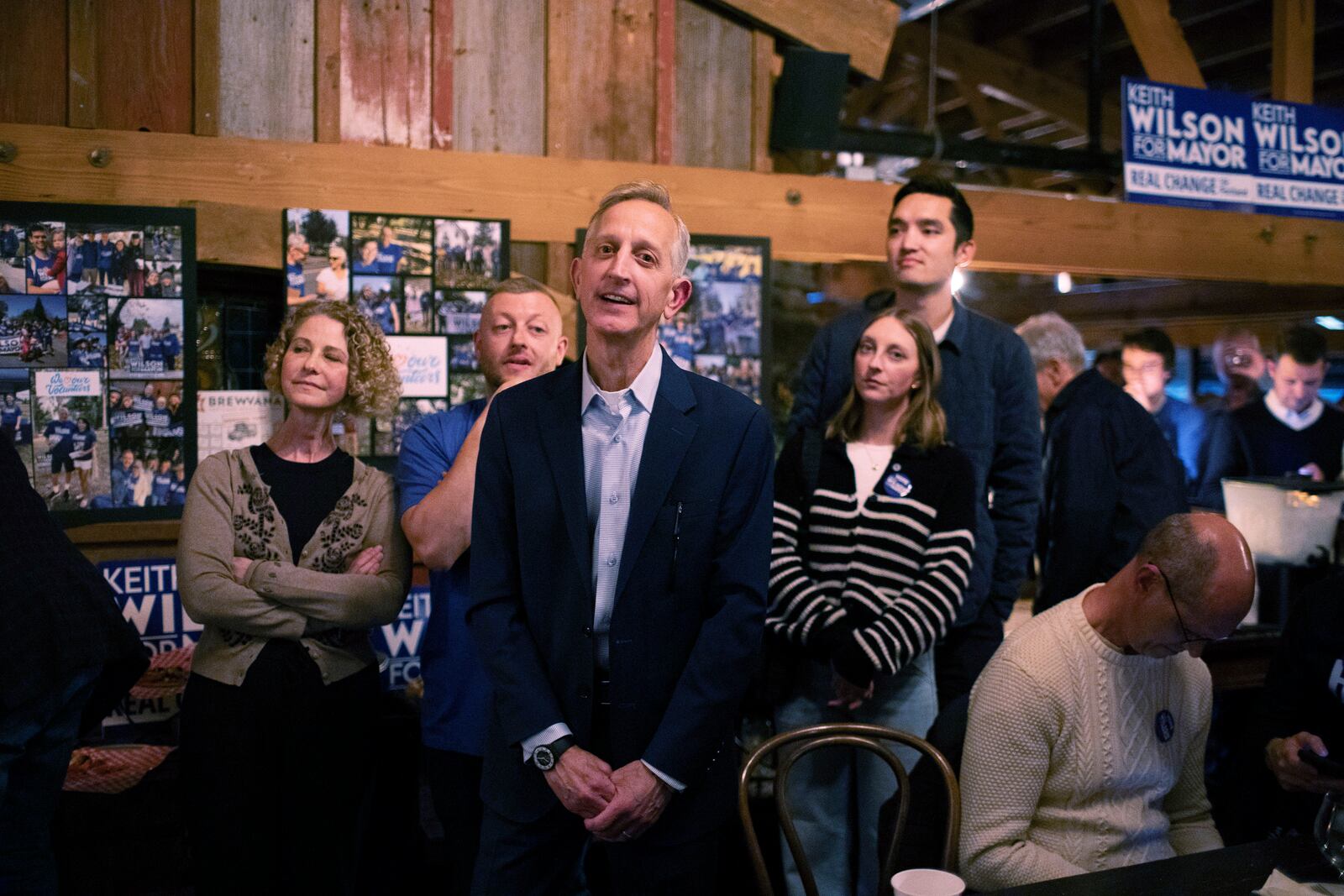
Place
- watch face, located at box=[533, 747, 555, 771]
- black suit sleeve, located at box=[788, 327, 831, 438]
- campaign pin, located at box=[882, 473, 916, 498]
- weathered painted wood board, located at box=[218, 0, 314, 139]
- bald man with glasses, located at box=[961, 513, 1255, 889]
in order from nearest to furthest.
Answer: watch face, located at box=[533, 747, 555, 771] → bald man with glasses, located at box=[961, 513, 1255, 889] → campaign pin, located at box=[882, 473, 916, 498] → black suit sleeve, located at box=[788, 327, 831, 438] → weathered painted wood board, located at box=[218, 0, 314, 139]

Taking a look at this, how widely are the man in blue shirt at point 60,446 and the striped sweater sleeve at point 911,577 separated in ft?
7.74

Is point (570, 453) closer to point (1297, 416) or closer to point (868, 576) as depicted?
A: point (868, 576)

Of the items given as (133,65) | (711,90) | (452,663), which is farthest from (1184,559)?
(133,65)

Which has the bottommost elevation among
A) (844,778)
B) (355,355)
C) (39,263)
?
(844,778)

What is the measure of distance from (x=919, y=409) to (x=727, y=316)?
1389mm

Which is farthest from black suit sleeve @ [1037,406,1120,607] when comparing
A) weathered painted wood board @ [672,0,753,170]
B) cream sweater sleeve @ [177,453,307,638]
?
cream sweater sleeve @ [177,453,307,638]

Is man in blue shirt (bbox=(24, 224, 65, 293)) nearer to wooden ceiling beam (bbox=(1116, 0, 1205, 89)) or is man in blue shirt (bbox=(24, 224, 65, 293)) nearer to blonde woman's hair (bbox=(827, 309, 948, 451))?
blonde woman's hair (bbox=(827, 309, 948, 451))

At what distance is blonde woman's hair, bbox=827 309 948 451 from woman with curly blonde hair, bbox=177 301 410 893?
117 centimetres

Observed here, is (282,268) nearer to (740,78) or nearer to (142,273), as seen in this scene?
(142,273)

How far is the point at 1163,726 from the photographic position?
2012 millimetres

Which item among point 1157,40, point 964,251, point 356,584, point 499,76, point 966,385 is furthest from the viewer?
point 1157,40

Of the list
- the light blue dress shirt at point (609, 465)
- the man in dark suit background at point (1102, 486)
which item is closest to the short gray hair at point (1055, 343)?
the man in dark suit background at point (1102, 486)

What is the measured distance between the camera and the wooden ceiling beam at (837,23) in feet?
13.1

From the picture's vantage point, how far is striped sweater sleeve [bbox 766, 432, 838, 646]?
8.36 ft
